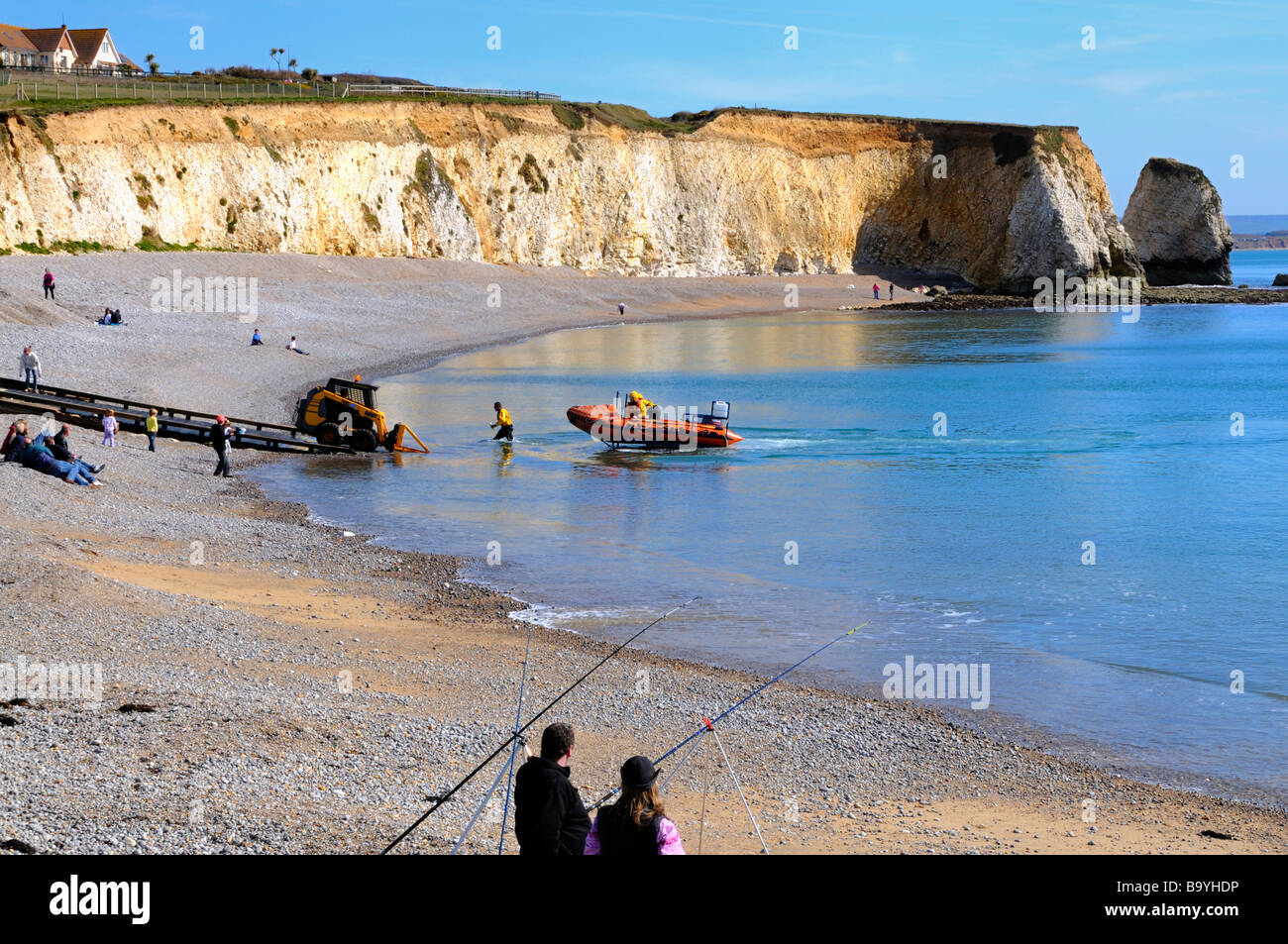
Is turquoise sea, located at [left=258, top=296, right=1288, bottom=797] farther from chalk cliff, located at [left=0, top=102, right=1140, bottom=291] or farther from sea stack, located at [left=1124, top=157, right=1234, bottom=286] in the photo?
sea stack, located at [left=1124, top=157, right=1234, bottom=286]

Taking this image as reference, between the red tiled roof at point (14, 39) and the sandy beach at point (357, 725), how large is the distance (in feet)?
315

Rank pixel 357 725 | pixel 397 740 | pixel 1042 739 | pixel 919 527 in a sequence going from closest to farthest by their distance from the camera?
pixel 397 740 → pixel 357 725 → pixel 1042 739 → pixel 919 527

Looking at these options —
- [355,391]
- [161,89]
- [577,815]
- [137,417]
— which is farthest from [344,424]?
[161,89]

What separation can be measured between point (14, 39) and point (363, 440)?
92280 millimetres

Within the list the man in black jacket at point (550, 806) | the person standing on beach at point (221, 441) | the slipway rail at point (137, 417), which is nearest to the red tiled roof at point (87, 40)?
the slipway rail at point (137, 417)

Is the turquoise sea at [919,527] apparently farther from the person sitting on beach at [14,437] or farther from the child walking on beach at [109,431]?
the person sitting on beach at [14,437]

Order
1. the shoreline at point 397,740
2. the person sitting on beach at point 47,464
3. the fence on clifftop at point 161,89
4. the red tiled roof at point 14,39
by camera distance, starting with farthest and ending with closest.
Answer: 1. the red tiled roof at point 14,39
2. the fence on clifftop at point 161,89
3. the person sitting on beach at point 47,464
4. the shoreline at point 397,740

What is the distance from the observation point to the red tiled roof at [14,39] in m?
103

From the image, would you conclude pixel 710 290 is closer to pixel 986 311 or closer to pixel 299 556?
pixel 986 311

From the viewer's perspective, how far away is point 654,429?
36375 mm

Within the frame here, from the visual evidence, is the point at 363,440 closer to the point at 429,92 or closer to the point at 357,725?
the point at 357,725

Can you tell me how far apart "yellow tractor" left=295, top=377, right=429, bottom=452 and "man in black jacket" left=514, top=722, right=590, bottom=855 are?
91.1ft

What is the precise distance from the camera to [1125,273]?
124062 millimetres

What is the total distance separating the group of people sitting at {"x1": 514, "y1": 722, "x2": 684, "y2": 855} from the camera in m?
6.36
